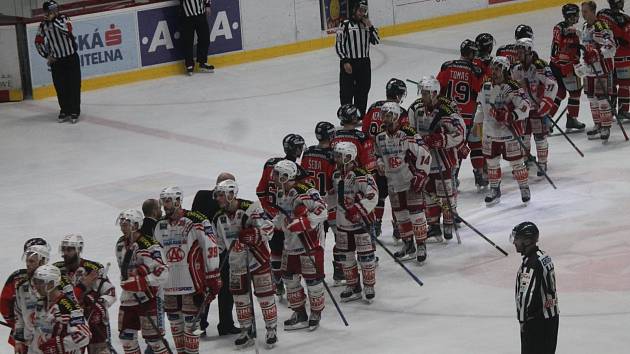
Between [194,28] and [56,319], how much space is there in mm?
12636

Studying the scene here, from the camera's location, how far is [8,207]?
15414mm

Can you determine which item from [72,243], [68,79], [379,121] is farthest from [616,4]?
[72,243]

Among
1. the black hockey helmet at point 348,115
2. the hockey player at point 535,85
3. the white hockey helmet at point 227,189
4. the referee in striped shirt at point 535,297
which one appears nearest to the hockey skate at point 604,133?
the hockey player at point 535,85

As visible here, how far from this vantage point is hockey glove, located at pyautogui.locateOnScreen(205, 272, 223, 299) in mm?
10172

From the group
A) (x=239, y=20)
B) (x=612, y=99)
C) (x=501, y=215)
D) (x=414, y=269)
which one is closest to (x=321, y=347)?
(x=414, y=269)

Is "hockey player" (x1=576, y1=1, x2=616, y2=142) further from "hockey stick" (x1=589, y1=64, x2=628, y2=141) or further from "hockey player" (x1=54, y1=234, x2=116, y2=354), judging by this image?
"hockey player" (x1=54, y1=234, x2=116, y2=354)

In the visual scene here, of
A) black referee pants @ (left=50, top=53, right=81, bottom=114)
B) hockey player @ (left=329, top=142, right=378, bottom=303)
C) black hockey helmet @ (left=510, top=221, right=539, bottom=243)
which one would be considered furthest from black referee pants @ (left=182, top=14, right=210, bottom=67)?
black hockey helmet @ (left=510, top=221, right=539, bottom=243)

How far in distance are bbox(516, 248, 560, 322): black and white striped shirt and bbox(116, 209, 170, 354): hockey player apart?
2.57 m

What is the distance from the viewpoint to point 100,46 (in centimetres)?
2056

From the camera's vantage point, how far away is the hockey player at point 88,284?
9.67 m

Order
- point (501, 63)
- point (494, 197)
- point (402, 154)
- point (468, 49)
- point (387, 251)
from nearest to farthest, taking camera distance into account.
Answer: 1. point (387, 251)
2. point (402, 154)
3. point (501, 63)
4. point (468, 49)
5. point (494, 197)

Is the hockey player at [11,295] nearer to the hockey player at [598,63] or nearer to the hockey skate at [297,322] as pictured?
the hockey skate at [297,322]

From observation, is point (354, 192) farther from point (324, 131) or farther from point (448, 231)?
point (448, 231)

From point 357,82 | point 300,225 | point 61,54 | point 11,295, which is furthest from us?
point 61,54
